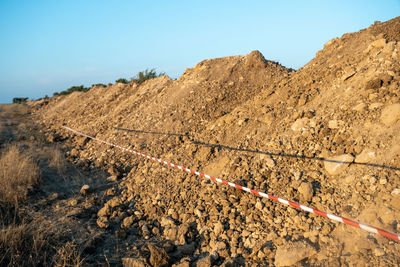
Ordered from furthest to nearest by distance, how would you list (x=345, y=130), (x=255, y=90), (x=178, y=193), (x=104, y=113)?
(x=104, y=113)
(x=255, y=90)
(x=178, y=193)
(x=345, y=130)

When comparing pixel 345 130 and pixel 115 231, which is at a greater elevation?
pixel 345 130

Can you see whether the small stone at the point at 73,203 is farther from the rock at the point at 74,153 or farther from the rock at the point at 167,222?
the rock at the point at 74,153

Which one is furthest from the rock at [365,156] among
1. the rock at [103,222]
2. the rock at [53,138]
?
the rock at [53,138]

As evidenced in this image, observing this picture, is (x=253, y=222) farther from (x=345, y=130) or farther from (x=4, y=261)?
(x=4, y=261)

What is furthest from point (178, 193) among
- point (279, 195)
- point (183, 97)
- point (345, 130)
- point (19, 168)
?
point (183, 97)

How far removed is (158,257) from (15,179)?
385 centimetres

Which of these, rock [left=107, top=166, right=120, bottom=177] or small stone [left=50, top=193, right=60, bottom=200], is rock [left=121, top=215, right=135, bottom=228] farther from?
rock [left=107, top=166, right=120, bottom=177]

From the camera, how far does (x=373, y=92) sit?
164 inches

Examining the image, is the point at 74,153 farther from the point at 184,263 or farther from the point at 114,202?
the point at 184,263

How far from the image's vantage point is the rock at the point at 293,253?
2.85 metres

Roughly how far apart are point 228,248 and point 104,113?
9805 mm

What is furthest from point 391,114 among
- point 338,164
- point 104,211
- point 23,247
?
point 23,247

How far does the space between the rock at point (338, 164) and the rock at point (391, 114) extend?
736mm

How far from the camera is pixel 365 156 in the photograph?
11.3ft
